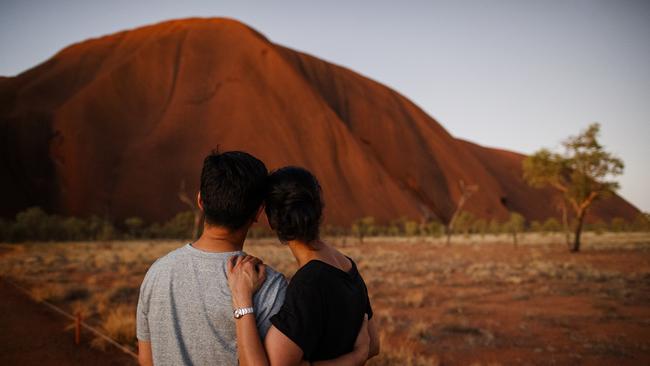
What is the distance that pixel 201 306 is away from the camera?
6.01ft

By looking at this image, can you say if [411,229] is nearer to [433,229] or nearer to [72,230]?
[433,229]

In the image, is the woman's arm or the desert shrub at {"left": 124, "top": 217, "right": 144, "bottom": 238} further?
the desert shrub at {"left": 124, "top": 217, "right": 144, "bottom": 238}

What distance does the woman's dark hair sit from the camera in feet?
6.23

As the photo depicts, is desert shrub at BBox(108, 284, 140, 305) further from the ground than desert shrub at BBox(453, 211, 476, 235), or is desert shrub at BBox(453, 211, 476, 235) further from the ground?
desert shrub at BBox(453, 211, 476, 235)

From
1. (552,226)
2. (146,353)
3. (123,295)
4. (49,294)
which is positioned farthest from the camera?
(552,226)

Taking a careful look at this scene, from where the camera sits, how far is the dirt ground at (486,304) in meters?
7.23

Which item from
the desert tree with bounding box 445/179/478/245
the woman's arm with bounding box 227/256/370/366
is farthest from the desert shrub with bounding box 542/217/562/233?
the woman's arm with bounding box 227/256/370/366

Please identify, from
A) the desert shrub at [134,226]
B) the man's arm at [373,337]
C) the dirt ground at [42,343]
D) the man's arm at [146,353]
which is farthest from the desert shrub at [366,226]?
the man's arm at [146,353]

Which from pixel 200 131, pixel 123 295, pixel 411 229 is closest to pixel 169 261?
pixel 123 295

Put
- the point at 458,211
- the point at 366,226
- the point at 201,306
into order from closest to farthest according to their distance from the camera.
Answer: the point at 201,306 → the point at 458,211 → the point at 366,226

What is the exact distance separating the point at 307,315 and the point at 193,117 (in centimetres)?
6245

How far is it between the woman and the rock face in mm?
50071

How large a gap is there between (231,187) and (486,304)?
34.7 feet

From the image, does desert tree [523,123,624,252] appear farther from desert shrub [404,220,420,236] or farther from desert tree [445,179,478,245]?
desert shrub [404,220,420,236]
